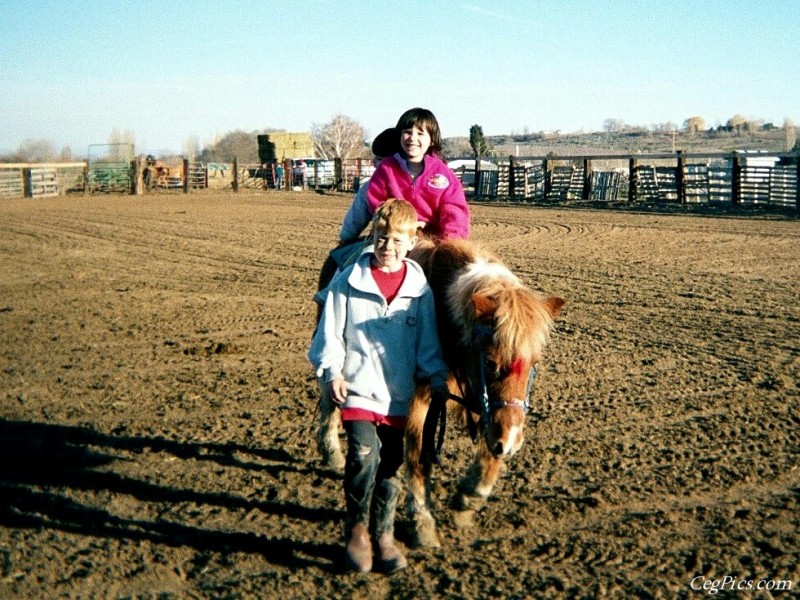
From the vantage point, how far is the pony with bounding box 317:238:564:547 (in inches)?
145

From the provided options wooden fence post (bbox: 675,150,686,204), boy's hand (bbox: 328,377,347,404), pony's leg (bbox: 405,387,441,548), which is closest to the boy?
boy's hand (bbox: 328,377,347,404)

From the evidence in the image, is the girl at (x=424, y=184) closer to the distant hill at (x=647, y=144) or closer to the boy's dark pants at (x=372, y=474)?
the boy's dark pants at (x=372, y=474)

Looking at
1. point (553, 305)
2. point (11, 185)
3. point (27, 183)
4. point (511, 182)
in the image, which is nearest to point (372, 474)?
point (553, 305)

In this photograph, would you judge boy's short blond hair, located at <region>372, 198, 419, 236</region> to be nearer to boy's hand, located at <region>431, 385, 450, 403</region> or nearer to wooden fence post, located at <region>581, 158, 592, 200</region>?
boy's hand, located at <region>431, 385, 450, 403</region>

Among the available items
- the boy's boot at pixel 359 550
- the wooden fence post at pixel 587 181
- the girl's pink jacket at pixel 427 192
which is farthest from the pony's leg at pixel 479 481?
the wooden fence post at pixel 587 181

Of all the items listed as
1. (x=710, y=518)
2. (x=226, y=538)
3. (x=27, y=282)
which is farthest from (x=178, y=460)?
(x=27, y=282)

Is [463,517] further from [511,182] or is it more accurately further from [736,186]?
[511,182]

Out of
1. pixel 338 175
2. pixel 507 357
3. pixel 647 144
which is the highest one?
pixel 647 144

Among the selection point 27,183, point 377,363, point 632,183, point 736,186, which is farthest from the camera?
point 27,183

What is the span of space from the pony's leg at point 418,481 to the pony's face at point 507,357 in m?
0.45

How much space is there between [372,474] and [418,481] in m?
0.39

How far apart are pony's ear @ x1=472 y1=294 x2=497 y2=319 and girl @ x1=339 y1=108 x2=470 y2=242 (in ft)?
4.05

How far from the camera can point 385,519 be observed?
3.90m

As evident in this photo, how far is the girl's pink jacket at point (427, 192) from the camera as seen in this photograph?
498 centimetres
